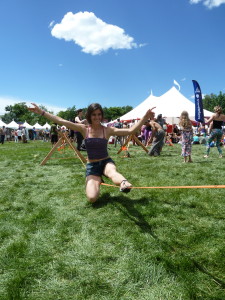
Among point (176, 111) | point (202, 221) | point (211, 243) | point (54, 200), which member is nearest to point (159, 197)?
point (202, 221)

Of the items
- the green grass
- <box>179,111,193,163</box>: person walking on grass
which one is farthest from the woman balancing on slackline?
<box>179,111,193,163</box>: person walking on grass

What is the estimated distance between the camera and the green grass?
2.10 m

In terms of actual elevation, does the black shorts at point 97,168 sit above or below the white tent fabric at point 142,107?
below

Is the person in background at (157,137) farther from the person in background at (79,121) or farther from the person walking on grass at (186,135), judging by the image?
the person in background at (79,121)

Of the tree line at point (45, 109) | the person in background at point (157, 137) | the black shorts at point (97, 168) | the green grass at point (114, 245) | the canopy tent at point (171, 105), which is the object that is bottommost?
the green grass at point (114, 245)

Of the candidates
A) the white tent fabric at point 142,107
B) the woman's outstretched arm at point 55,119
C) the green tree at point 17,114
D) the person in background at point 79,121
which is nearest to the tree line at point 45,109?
the green tree at point 17,114

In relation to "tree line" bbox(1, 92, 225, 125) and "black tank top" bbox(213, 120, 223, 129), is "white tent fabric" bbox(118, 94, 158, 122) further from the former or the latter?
"tree line" bbox(1, 92, 225, 125)

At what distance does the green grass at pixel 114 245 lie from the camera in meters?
2.10

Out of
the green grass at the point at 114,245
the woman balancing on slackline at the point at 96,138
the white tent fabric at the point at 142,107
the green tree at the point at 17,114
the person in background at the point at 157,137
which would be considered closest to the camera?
the green grass at the point at 114,245

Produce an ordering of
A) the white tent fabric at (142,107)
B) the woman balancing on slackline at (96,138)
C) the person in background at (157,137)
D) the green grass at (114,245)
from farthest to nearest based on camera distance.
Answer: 1. the white tent fabric at (142,107)
2. the person in background at (157,137)
3. the woman balancing on slackline at (96,138)
4. the green grass at (114,245)

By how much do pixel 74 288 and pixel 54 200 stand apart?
2.56 m

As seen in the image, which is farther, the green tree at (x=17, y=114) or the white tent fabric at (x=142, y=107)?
the green tree at (x=17, y=114)

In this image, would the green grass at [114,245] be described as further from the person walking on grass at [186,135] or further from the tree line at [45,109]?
the tree line at [45,109]

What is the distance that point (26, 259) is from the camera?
258 centimetres
